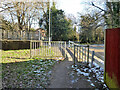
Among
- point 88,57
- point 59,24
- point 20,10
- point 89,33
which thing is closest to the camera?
point 88,57

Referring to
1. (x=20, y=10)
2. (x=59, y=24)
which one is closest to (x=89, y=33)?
(x=59, y=24)

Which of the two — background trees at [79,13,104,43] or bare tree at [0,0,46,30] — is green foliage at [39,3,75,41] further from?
bare tree at [0,0,46,30]

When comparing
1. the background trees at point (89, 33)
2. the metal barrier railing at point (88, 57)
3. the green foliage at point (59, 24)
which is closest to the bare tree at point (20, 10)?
the green foliage at point (59, 24)

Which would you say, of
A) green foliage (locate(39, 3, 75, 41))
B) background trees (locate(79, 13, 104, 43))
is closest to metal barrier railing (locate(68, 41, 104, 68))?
background trees (locate(79, 13, 104, 43))

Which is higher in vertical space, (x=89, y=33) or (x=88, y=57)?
(x=89, y=33)

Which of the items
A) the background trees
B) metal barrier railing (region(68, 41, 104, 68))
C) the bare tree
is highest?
the bare tree

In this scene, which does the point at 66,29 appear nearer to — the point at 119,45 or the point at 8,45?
the point at 8,45

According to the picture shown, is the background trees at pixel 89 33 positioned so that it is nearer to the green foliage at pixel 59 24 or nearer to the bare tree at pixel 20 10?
the green foliage at pixel 59 24

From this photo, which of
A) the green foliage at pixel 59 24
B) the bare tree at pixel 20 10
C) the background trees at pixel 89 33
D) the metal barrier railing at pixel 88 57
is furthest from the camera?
the green foliage at pixel 59 24

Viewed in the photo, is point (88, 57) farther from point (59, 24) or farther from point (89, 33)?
point (59, 24)

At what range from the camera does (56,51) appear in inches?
197

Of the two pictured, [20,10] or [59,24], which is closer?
[20,10]

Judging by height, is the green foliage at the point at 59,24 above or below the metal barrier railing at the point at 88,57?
above

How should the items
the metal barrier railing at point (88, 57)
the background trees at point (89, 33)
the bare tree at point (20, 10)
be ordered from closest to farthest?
the metal barrier railing at point (88, 57) < the bare tree at point (20, 10) < the background trees at point (89, 33)
